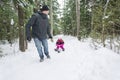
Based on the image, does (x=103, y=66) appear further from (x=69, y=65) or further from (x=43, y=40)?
(x=43, y=40)

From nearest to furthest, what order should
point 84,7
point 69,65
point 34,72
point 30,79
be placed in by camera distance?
1. point 30,79
2. point 34,72
3. point 69,65
4. point 84,7

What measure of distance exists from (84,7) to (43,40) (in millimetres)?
24605

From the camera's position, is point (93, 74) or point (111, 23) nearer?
point (93, 74)

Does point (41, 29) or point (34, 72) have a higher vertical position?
point (41, 29)

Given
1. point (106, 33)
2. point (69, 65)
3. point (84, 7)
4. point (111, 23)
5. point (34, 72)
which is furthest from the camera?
point (84, 7)

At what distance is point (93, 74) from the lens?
643cm

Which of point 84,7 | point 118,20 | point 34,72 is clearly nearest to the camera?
point 34,72

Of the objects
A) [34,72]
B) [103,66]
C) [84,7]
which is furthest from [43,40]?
[84,7]

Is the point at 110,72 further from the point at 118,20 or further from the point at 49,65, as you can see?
the point at 118,20

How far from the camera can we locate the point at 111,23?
12.1m

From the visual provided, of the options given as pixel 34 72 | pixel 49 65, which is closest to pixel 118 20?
pixel 49 65

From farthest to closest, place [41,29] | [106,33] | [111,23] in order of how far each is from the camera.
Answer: [106,33], [111,23], [41,29]

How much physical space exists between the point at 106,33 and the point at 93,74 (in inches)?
281

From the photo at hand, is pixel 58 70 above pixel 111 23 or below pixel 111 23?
below
